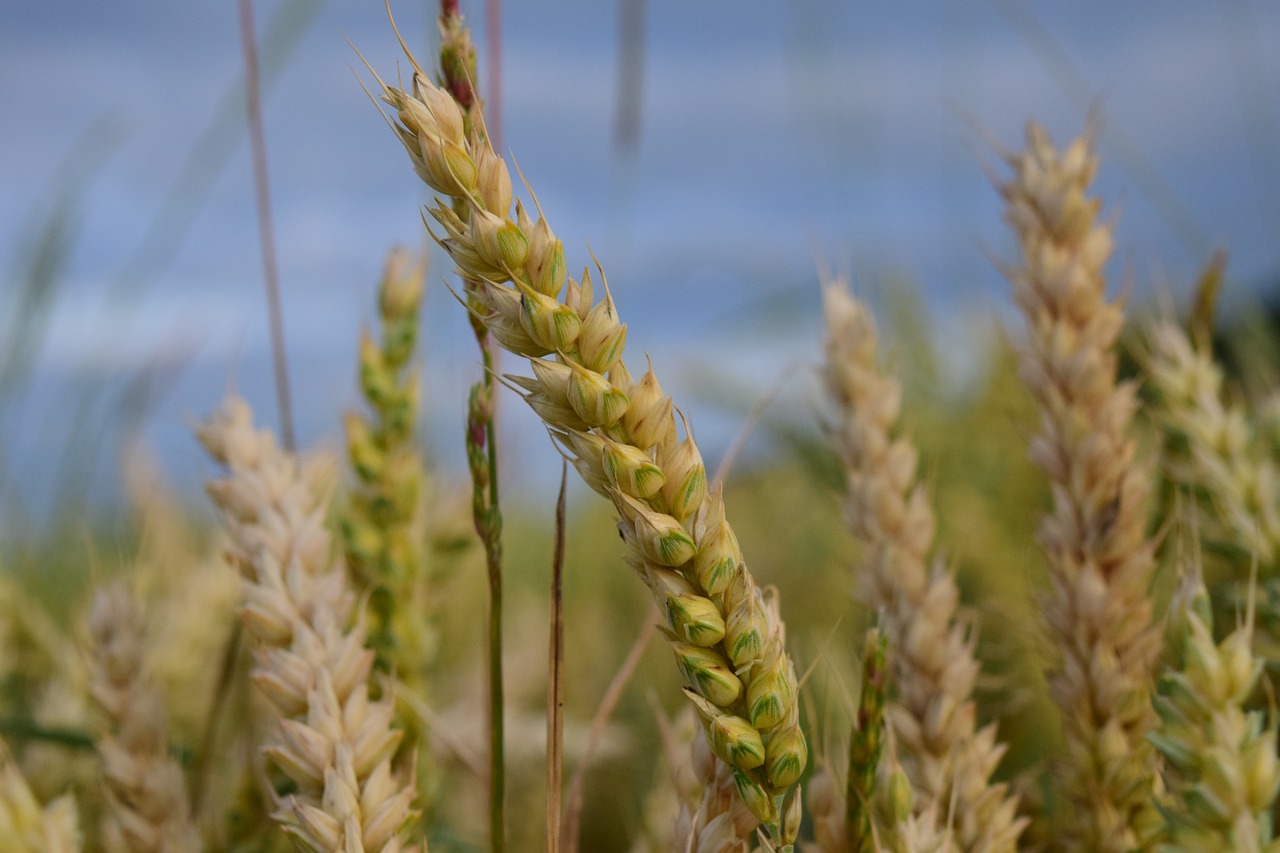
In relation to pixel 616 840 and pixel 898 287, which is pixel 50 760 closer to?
pixel 616 840

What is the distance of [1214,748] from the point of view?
0.46 m

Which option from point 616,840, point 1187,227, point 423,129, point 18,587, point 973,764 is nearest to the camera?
point 423,129

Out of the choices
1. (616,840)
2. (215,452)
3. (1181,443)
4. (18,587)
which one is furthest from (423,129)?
(616,840)

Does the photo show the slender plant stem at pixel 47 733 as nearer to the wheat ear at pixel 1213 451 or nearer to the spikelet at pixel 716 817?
the spikelet at pixel 716 817

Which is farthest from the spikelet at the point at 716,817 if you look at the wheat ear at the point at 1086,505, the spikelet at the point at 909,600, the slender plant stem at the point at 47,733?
the slender plant stem at the point at 47,733

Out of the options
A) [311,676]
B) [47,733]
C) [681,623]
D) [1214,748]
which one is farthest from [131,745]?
[1214,748]

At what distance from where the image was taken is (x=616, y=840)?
4.25 feet

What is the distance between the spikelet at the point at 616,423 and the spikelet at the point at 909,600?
12cm

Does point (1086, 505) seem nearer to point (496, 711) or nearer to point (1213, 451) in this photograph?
point (1213, 451)

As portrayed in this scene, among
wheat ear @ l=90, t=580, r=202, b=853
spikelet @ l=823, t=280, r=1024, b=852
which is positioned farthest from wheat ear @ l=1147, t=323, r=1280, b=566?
wheat ear @ l=90, t=580, r=202, b=853

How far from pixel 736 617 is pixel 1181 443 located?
620mm

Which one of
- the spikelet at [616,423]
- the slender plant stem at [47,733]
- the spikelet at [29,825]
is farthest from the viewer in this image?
the slender plant stem at [47,733]

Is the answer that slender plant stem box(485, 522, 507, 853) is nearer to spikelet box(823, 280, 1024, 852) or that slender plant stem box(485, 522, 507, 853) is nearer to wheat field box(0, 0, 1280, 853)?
wheat field box(0, 0, 1280, 853)

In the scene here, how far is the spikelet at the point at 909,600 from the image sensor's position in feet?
1.78
